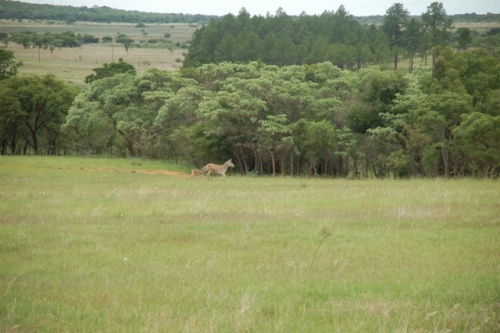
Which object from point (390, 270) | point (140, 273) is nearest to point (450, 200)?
point (390, 270)

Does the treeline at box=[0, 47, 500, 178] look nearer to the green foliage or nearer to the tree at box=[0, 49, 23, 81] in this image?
the green foliage

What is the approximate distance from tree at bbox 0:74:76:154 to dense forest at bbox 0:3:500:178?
13 centimetres

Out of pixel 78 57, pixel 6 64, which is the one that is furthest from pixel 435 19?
pixel 78 57

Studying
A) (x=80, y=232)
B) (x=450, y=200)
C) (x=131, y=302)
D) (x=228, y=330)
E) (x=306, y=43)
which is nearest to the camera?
(x=228, y=330)

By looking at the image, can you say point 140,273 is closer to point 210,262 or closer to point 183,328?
point 210,262

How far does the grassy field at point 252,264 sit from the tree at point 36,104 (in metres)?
42.9

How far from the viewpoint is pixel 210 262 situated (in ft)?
39.3

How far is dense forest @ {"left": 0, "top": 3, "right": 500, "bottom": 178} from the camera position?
4178 centimetres

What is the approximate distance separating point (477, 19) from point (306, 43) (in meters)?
55.2

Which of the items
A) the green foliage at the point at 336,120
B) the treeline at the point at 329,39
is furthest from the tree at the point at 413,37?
the green foliage at the point at 336,120

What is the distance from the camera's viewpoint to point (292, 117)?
168ft

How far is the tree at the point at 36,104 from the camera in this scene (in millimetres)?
62531

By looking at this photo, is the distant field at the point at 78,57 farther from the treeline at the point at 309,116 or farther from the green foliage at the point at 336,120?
the green foliage at the point at 336,120

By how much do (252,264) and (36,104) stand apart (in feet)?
191
